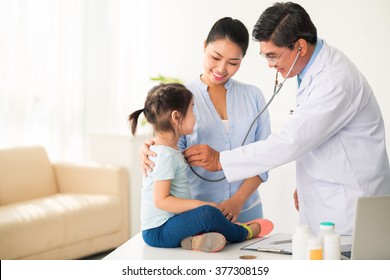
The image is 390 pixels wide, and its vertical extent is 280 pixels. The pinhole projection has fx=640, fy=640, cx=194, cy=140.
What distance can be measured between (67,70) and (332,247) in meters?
3.73

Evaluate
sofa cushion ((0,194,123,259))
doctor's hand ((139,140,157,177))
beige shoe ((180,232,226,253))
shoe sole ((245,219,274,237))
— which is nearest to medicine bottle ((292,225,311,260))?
beige shoe ((180,232,226,253))

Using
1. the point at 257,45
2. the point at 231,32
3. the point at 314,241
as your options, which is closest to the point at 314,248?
the point at 314,241

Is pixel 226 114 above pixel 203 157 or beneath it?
above

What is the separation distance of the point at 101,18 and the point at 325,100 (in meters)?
3.58

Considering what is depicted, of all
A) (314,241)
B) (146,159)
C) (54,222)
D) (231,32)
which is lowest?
(54,222)

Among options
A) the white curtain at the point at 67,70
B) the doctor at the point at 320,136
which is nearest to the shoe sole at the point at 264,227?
the doctor at the point at 320,136

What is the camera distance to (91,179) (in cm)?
447

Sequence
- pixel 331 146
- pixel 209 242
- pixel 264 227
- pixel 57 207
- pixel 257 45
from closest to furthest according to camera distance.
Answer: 1. pixel 209 242
2. pixel 331 146
3. pixel 264 227
4. pixel 57 207
5. pixel 257 45

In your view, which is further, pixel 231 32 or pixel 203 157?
pixel 231 32

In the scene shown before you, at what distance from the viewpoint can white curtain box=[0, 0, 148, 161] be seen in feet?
15.0

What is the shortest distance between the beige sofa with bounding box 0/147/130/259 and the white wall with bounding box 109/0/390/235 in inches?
40.2

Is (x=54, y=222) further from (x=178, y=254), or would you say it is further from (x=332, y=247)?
(x=332, y=247)

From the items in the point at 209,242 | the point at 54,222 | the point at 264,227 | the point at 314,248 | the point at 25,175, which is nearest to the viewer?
the point at 314,248
